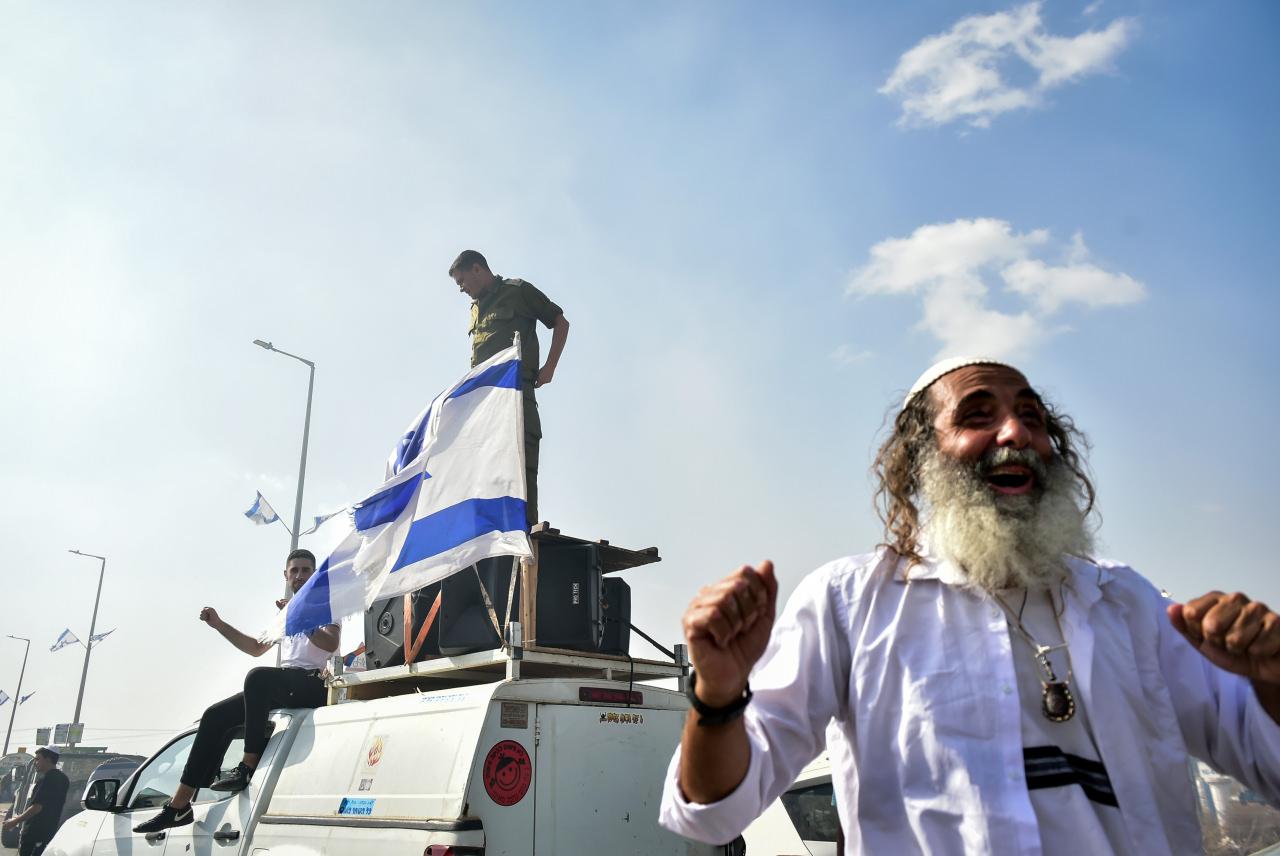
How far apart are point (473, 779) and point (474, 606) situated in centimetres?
173

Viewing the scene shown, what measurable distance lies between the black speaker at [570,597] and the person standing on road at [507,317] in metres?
1.54

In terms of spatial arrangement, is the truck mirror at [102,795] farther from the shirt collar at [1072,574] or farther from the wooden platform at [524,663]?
the shirt collar at [1072,574]

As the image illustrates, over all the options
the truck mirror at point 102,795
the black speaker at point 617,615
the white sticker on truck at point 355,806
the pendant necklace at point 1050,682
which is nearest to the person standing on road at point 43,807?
the truck mirror at point 102,795

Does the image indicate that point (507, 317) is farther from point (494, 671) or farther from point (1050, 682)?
point (1050, 682)

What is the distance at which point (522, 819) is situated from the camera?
4.16 metres

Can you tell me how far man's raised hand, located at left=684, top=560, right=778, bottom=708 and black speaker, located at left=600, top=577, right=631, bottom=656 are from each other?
4.39 m

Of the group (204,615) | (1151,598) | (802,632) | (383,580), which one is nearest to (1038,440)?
(1151,598)

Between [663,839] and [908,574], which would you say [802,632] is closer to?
[908,574]

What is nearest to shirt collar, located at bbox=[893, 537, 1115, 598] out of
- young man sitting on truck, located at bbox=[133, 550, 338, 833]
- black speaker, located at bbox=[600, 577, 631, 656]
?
black speaker, located at bbox=[600, 577, 631, 656]

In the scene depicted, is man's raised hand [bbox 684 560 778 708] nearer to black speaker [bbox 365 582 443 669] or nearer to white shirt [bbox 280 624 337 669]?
black speaker [bbox 365 582 443 669]

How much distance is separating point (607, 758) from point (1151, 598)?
10.4 feet

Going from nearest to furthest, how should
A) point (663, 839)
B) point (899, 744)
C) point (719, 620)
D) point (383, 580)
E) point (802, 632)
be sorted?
point (719, 620) < point (899, 744) < point (802, 632) < point (663, 839) < point (383, 580)

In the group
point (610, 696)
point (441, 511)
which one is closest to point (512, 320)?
point (441, 511)

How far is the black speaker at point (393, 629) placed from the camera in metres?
5.77
